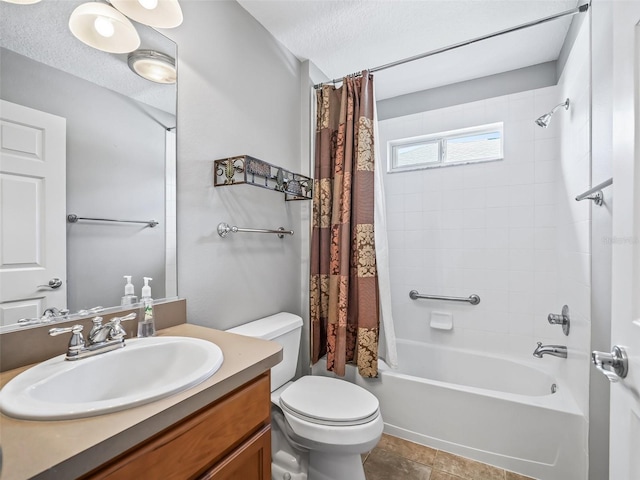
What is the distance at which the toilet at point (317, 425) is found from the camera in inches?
48.9

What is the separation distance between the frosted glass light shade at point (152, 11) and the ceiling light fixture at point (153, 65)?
0.11m

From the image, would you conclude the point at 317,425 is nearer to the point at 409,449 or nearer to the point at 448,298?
the point at 409,449

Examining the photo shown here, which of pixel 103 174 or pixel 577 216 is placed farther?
pixel 577 216

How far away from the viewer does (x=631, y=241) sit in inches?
25.0

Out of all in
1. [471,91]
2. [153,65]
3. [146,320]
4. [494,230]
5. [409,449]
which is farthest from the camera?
[471,91]

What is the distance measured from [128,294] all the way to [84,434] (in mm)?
665

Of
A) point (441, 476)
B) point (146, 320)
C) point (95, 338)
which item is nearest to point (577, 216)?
point (441, 476)

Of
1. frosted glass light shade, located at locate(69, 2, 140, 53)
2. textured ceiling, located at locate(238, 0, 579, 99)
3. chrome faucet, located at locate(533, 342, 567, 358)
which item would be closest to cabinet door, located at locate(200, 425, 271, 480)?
frosted glass light shade, located at locate(69, 2, 140, 53)

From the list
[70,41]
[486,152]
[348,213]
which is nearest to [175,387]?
[70,41]

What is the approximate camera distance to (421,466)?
5.28 ft

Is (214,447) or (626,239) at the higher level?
(626,239)

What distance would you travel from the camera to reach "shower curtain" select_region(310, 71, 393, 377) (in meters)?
1.87

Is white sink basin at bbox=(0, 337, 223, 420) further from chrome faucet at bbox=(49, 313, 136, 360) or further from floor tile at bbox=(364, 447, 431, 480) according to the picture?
floor tile at bbox=(364, 447, 431, 480)

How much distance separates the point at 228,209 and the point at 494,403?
1.75 m
